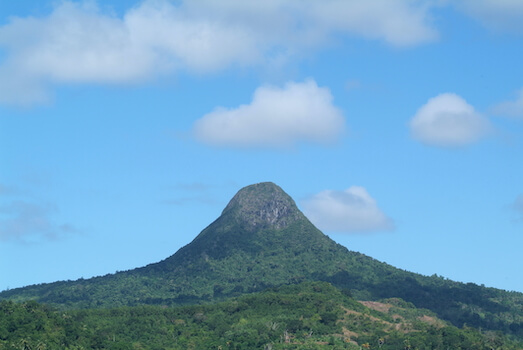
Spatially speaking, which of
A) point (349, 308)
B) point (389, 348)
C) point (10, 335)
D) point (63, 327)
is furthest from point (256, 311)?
point (10, 335)

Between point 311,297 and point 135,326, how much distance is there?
126ft

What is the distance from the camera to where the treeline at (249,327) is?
145 meters

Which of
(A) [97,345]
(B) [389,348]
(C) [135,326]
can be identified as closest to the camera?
(A) [97,345]

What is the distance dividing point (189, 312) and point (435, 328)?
161 ft

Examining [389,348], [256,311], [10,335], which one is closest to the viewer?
[10,335]

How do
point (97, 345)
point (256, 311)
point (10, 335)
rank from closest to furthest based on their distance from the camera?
point (10, 335) → point (97, 345) → point (256, 311)

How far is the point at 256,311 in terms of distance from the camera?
7047 inches

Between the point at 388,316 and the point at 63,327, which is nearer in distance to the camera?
the point at 63,327

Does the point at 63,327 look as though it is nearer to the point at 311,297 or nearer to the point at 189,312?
the point at 189,312

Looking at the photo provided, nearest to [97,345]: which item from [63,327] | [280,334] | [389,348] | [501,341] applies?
[63,327]

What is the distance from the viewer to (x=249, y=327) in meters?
165

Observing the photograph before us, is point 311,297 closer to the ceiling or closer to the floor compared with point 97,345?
closer to the ceiling

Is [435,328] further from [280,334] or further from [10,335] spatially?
[10,335]

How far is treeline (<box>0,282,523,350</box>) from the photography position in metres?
145
